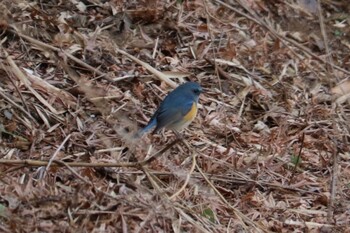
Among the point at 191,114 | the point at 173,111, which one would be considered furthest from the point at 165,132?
the point at 173,111

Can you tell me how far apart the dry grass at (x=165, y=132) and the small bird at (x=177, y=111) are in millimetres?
154

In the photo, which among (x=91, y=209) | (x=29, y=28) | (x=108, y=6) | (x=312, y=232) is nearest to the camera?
(x=91, y=209)

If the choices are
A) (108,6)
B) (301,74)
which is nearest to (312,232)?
(301,74)

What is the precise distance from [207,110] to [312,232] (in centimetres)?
155

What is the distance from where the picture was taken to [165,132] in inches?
235

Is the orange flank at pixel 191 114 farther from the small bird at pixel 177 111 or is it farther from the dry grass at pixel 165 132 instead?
the dry grass at pixel 165 132

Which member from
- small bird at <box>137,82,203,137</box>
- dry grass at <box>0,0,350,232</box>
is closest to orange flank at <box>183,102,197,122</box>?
small bird at <box>137,82,203,137</box>

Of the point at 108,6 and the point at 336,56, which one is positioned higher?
the point at 108,6

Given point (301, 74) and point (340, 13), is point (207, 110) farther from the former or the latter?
point (340, 13)

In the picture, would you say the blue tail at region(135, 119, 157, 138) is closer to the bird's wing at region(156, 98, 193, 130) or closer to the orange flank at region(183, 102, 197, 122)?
the bird's wing at region(156, 98, 193, 130)

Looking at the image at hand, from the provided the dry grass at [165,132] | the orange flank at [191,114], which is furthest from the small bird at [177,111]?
the dry grass at [165,132]

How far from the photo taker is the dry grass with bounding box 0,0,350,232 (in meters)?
4.67

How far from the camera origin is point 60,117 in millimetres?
5609

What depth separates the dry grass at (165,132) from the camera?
4.67 metres
